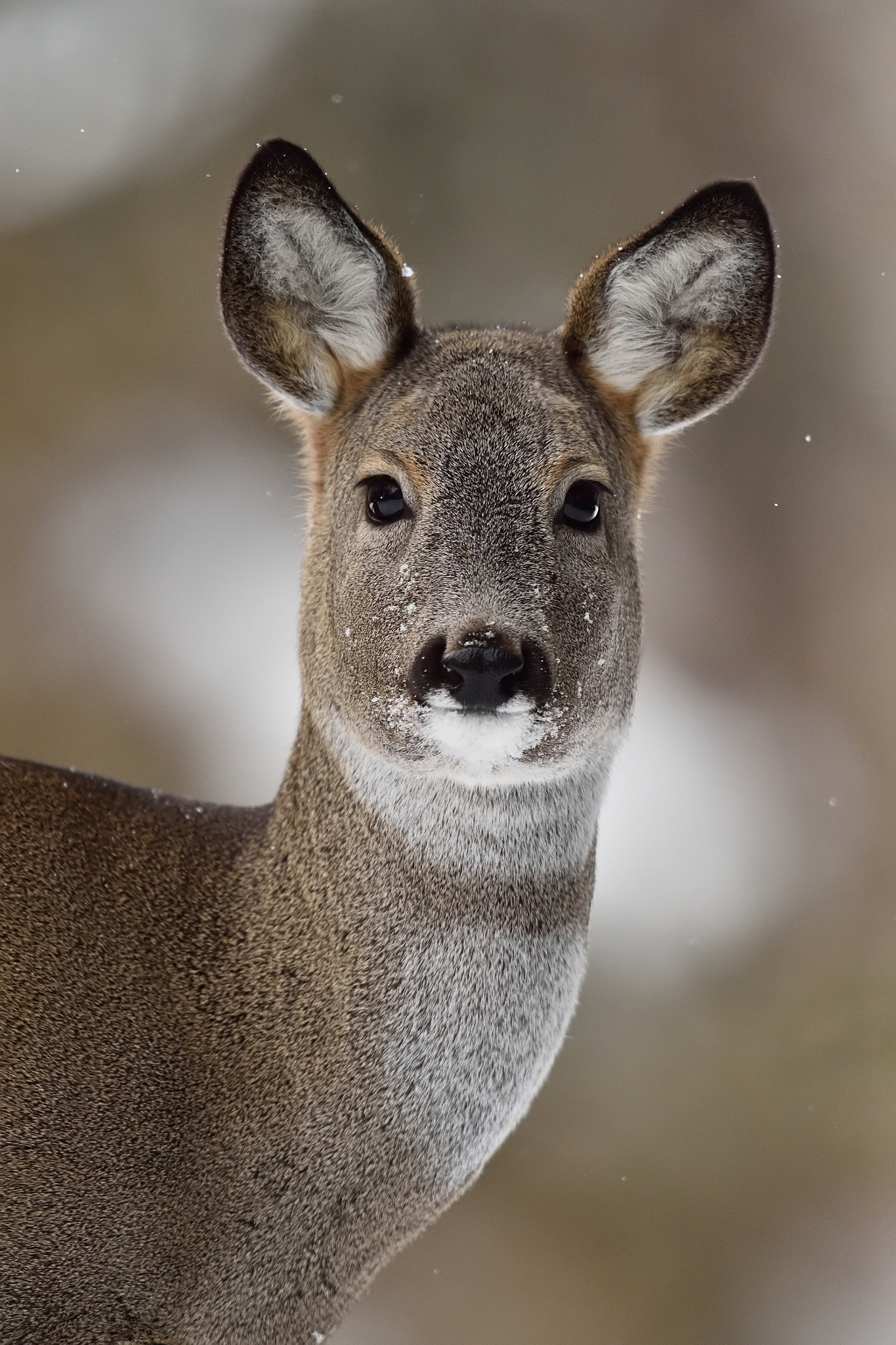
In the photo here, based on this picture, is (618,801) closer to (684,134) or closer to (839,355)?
(839,355)

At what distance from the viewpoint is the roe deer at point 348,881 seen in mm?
3482

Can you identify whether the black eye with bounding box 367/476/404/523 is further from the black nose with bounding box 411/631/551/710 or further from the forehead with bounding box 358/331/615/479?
the black nose with bounding box 411/631/551/710

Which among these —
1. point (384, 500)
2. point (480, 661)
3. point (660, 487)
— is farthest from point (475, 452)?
point (660, 487)

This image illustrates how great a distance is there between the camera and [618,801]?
9797 millimetres

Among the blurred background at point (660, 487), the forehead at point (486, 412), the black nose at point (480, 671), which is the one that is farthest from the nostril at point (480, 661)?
the blurred background at point (660, 487)

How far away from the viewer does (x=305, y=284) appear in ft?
13.5

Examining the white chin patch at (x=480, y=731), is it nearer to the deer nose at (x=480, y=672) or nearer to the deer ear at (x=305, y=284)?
the deer nose at (x=480, y=672)

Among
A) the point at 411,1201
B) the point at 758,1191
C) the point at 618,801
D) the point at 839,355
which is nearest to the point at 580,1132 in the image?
the point at 758,1191

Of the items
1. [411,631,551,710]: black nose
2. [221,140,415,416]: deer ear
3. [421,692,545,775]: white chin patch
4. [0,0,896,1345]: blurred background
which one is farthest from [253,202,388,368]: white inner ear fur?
[0,0,896,1345]: blurred background

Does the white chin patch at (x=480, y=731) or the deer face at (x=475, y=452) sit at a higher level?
the deer face at (x=475, y=452)

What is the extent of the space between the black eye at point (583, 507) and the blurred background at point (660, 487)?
577cm

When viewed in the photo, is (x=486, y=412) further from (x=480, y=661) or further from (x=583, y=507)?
(x=480, y=661)

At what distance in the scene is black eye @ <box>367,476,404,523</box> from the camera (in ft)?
12.4

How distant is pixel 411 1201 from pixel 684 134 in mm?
8544
